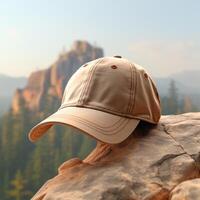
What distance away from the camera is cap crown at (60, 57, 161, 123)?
1467 millimetres

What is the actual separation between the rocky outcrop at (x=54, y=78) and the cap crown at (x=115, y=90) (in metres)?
31.8

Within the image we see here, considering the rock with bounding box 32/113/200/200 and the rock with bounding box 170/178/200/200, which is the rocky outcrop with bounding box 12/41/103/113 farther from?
the rock with bounding box 170/178/200/200

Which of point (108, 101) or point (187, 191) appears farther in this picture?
point (108, 101)

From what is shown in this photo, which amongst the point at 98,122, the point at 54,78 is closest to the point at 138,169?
the point at 98,122

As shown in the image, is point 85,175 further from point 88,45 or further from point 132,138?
point 88,45

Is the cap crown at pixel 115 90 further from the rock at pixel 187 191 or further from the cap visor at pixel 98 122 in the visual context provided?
the rock at pixel 187 191

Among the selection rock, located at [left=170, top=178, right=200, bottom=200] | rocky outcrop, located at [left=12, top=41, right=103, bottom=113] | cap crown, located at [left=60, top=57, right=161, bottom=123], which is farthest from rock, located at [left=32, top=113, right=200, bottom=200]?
rocky outcrop, located at [left=12, top=41, right=103, bottom=113]

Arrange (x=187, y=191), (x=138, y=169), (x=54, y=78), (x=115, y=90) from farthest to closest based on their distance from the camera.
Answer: (x=54, y=78) → (x=115, y=90) → (x=138, y=169) → (x=187, y=191)

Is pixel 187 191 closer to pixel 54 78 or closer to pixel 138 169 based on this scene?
pixel 138 169

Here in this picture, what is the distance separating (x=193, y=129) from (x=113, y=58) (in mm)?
438

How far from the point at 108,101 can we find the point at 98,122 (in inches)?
4.1

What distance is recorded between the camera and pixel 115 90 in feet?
4.88

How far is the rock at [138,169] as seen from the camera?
129 cm

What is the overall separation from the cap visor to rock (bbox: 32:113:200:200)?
99mm
